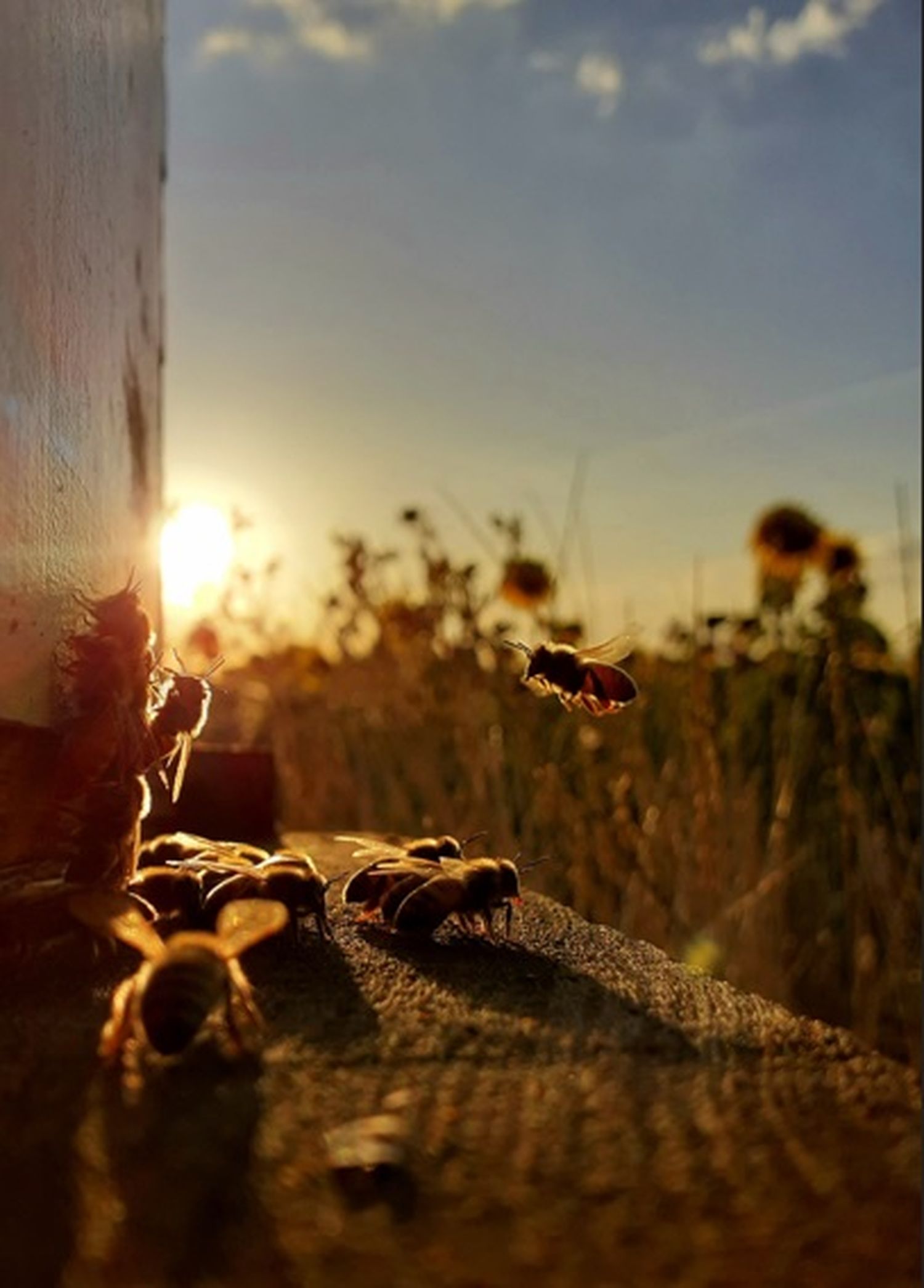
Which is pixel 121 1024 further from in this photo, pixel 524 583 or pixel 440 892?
pixel 524 583

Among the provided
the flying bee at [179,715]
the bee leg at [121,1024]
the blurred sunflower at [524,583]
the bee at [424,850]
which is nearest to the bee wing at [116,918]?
the bee leg at [121,1024]

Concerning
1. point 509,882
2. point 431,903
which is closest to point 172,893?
point 431,903

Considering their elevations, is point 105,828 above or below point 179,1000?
above

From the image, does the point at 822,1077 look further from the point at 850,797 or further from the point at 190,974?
the point at 850,797

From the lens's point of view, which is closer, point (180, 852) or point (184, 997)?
point (184, 997)

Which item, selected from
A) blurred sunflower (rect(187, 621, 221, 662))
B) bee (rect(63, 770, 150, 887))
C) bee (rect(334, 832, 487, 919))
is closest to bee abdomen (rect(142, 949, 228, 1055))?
bee (rect(63, 770, 150, 887))

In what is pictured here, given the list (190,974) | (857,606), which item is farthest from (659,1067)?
(857,606)

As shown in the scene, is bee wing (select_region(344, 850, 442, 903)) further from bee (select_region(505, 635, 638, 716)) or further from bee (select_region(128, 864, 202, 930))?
bee (select_region(505, 635, 638, 716))
